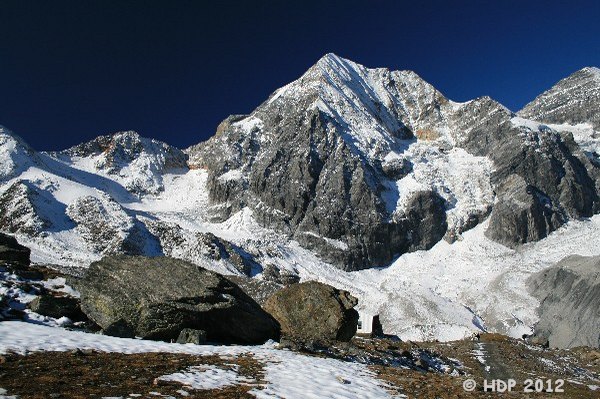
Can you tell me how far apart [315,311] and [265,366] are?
11280 millimetres

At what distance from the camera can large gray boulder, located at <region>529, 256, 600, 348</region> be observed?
231 feet

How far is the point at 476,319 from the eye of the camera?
3748 inches

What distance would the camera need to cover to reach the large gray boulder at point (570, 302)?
70.5 meters

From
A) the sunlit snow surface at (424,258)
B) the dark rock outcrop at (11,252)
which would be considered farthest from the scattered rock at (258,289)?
the dark rock outcrop at (11,252)

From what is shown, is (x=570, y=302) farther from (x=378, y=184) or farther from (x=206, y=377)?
(x=378, y=184)

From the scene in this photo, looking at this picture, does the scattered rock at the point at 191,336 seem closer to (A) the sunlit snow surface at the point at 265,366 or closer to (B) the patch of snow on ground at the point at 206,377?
(A) the sunlit snow surface at the point at 265,366

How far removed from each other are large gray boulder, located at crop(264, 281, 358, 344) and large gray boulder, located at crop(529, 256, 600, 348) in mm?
57789

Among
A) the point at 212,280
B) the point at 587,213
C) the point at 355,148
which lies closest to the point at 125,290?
the point at 212,280

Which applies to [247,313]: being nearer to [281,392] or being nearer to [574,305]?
[281,392]

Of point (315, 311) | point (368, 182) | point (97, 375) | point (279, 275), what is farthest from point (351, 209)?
point (97, 375)

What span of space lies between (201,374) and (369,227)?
487 ft

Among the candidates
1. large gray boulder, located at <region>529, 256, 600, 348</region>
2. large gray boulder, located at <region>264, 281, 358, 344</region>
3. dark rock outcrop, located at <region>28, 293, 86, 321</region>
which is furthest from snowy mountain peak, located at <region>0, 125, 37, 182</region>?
large gray boulder, located at <region>529, 256, 600, 348</region>

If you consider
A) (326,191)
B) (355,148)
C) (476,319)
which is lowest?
(476,319)

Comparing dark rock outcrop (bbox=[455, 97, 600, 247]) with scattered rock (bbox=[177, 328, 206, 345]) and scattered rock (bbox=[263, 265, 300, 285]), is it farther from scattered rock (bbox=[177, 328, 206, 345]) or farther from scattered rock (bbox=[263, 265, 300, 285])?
scattered rock (bbox=[177, 328, 206, 345])
